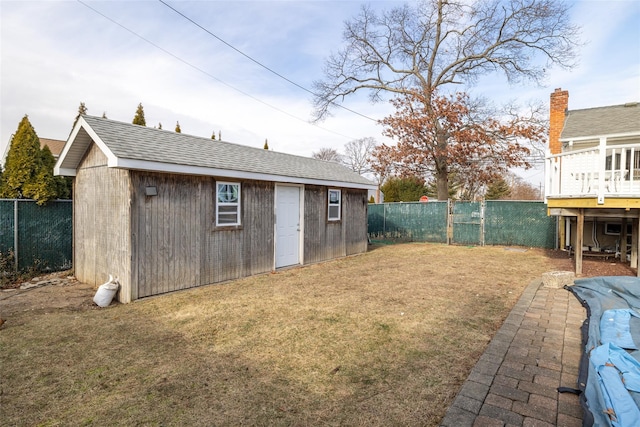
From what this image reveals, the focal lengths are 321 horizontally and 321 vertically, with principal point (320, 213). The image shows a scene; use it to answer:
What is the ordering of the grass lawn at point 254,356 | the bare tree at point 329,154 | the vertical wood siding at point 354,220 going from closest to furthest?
the grass lawn at point 254,356 → the vertical wood siding at point 354,220 → the bare tree at point 329,154

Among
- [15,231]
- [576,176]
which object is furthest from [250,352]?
[576,176]

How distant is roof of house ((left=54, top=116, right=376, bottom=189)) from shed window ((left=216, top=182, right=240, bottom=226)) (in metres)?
0.32

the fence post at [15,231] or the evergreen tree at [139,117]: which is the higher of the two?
the evergreen tree at [139,117]

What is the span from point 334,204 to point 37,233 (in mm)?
7969

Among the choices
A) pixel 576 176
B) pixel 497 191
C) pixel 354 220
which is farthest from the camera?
pixel 497 191

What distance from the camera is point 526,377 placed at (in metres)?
2.95

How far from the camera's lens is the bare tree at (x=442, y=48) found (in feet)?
56.0

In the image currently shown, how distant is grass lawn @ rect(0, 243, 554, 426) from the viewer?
2.63 m

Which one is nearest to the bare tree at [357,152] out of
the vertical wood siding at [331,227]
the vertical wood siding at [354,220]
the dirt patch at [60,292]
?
the vertical wood siding at [354,220]

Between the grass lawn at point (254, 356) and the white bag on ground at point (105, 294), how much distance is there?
234 millimetres

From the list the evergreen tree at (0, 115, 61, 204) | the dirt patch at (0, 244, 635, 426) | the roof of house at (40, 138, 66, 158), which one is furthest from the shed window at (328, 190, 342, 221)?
the roof of house at (40, 138, 66, 158)

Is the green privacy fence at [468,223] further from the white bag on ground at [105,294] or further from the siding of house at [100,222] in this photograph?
the white bag on ground at [105,294]

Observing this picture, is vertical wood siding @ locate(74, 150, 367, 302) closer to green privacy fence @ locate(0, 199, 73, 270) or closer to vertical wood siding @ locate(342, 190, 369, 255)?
green privacy fence @ locate(0, 199, 73, 270)

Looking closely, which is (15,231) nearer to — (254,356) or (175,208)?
(175,208)
